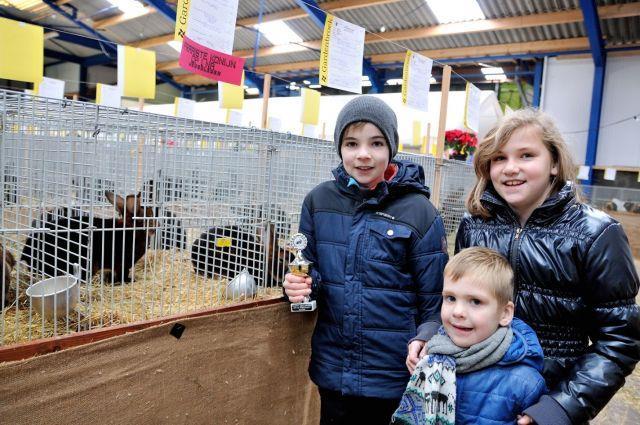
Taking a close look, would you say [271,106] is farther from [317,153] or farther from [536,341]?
[536,341]

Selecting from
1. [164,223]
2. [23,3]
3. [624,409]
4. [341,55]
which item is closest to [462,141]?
[341,55]

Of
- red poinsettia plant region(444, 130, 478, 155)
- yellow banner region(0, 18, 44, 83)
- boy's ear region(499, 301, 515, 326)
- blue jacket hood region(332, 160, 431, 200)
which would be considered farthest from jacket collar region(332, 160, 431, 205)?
red poinsettia plant region(444, 130, 478, 155)

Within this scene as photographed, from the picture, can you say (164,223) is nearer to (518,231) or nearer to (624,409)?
(518,231)

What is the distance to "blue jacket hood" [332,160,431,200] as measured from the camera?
1.35 m

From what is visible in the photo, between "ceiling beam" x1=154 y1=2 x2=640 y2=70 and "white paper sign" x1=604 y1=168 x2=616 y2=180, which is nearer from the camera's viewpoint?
"ceiling beam" x1=154 y1=2 x2=640 y2=70

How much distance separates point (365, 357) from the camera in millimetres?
1326

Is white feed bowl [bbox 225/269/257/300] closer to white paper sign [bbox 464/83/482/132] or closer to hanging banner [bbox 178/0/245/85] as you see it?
hanging banner [bbox 178/0/245/85]

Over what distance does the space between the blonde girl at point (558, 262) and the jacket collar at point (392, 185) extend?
200 mm

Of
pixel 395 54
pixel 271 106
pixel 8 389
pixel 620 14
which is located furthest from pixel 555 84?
pixel 8 389

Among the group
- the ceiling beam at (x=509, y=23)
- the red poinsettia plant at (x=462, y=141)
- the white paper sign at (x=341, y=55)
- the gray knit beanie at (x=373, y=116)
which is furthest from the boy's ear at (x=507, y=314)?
the ceiling beam at (x=509, y=23)

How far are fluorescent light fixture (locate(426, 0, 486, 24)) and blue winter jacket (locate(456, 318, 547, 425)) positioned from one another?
779 centimetres

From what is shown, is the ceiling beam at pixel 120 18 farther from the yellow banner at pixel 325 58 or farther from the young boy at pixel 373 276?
the young boy at pixel 373 276

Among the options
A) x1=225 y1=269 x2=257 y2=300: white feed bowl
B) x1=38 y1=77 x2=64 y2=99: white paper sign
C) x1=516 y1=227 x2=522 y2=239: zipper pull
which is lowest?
x1=225 y1=269 x2=257 y2=300: white feed bowl

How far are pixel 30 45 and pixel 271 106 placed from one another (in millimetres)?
9169
